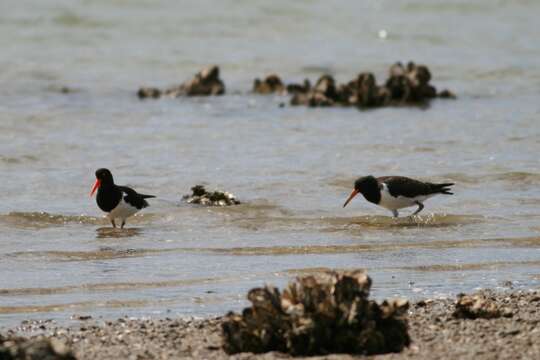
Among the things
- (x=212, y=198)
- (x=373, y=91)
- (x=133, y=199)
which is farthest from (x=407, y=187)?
(x=373, y=91)

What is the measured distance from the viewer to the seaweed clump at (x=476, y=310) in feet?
23.9

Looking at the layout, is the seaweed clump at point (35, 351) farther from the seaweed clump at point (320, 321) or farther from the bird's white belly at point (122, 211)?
the bird's white belly at point (122, 211)

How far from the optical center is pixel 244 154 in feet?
49.2

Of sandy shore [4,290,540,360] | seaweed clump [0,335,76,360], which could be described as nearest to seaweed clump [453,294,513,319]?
sandy shore [4,290,540,360]

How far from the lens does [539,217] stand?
11.5 meters

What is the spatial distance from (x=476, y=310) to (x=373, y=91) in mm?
11618

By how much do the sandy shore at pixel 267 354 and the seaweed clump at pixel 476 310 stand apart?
0.04m

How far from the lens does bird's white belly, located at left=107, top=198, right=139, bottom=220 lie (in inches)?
454

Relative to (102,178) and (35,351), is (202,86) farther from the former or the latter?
(35,351)

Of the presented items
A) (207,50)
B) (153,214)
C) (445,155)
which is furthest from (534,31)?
(153,214)

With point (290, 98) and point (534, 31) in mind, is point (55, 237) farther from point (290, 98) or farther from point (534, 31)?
point (534, 31)

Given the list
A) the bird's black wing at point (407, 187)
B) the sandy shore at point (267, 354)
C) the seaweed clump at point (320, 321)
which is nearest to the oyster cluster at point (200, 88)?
the bird's black wing at point (407, 187)

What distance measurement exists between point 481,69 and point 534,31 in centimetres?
478

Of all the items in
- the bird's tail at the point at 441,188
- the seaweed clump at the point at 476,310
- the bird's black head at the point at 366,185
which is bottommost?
the seaweed clump at the point at 476,310
